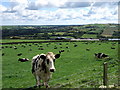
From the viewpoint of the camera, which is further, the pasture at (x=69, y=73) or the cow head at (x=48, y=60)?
the pasture at (x=69, y=73)

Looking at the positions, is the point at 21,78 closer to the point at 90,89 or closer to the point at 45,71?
the point at 45,71

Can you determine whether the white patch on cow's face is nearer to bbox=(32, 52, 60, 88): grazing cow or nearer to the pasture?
bbox=(32, 52, 60, 88): grazing cow

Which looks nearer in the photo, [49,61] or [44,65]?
[49,61]

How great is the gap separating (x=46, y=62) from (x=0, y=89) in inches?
157

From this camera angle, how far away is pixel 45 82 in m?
10.9

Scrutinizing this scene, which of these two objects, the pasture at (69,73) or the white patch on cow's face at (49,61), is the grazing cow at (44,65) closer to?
the white patch on cow's face at (49,61)

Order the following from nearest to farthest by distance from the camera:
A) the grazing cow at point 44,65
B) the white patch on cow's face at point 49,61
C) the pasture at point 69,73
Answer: the white patch on cow's face at point 49,61, the grazing cow at point 44,65, the pasture at point 69,73

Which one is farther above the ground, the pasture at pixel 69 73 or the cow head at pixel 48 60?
the cow head at pixel 48 60

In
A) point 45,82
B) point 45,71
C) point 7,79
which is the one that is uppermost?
point 45,71

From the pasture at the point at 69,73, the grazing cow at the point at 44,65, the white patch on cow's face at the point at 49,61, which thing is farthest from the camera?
the pasture at the point at 69,73

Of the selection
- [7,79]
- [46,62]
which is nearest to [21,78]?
[7,79]

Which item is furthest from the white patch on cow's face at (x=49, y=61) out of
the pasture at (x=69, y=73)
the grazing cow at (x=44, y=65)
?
the pasture at (x=69, y=73)

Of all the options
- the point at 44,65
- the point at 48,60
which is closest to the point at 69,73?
the point at 44,65

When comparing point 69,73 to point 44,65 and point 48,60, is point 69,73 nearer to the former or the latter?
point 44,65
